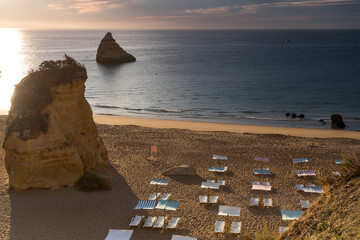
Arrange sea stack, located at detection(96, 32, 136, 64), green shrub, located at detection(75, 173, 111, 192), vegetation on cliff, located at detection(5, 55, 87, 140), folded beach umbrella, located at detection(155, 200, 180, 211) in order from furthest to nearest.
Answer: sea stack, located at detection(96, 32, 136, 64) → green shrub, located at detection(75, 173, 111, 192) → vegetation on cliff, located at detection(5, 55, 87, 140) → folded beach umbrella, located at detection(155, 200, 180, 211)

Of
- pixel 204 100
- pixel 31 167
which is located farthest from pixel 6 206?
pixel 204 100

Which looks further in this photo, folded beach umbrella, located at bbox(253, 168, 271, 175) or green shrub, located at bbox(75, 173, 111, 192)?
folded beach umbrella, located at bbox(253, 168, 271, 175)

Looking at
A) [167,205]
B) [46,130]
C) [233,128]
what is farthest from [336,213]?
[233,128]

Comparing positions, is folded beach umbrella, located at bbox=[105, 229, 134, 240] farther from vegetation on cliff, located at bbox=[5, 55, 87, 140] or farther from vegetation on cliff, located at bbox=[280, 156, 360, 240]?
vegetation on cliff, located at bbox=[280, 156, 360, 240]

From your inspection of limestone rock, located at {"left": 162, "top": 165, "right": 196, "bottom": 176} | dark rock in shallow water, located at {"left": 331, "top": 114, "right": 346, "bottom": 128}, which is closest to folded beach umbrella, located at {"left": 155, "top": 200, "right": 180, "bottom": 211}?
limestone rock, located at {"left": 162, "top": 165, "right": 196, "bottom": 176}

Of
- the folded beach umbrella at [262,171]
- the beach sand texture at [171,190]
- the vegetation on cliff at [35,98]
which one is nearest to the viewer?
the beach sand texture at [171,190]

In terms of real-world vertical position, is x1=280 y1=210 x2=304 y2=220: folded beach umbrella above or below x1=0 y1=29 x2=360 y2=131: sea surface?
above

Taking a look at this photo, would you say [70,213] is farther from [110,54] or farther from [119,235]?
[110,54]

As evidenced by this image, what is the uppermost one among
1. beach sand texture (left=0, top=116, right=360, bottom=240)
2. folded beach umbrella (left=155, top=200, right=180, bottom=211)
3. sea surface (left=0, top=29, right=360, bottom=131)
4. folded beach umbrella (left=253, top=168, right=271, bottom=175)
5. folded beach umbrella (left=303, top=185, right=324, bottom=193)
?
folded beach umbrella (left=155, top=200, right=180, bottom=211)

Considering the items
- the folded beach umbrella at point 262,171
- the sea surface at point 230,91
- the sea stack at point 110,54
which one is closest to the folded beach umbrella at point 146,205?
the folded beach umbrella at point 262,171

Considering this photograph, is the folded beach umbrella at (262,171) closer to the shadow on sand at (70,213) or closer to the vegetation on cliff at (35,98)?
the shadow on sand at (70,213)
